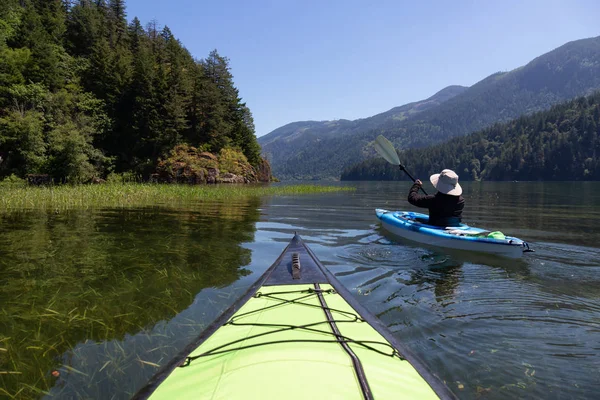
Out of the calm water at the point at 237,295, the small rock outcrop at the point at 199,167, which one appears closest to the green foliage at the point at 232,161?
the small rock outcrop at the point at 199,167

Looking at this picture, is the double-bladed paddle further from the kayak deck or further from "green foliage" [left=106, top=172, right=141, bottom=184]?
"green foliage" [left=106, top=172, right=141, bottom=184]

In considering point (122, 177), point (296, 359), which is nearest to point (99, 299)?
point (296, 359)

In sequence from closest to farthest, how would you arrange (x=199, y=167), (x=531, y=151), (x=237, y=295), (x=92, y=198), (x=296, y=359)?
1. (x=296, y=359)
2. (x=237, y=295)
3. (x=92, y=198)
4. (x=199, y=167)
5. (x=531, y=151)

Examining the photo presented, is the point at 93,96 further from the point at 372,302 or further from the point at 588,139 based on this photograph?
the point at 588,139

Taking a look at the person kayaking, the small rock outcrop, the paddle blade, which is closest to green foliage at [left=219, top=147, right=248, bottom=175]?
the small rock outcrop

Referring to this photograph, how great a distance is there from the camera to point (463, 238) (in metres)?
8.77

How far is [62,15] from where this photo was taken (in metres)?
53.3

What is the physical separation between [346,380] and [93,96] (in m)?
51.7

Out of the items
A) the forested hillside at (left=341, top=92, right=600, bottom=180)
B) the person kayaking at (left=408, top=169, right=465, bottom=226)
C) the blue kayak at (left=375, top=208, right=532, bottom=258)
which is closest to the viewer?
the blue kayak at (left=375, top=208, right=532, bottom=258)

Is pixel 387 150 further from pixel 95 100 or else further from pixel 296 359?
pixel 95 100

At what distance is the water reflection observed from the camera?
141 inches

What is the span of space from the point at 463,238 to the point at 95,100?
47.0m

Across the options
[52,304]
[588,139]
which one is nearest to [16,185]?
[52,304]

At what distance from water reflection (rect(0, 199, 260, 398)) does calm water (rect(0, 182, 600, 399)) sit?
2cm
